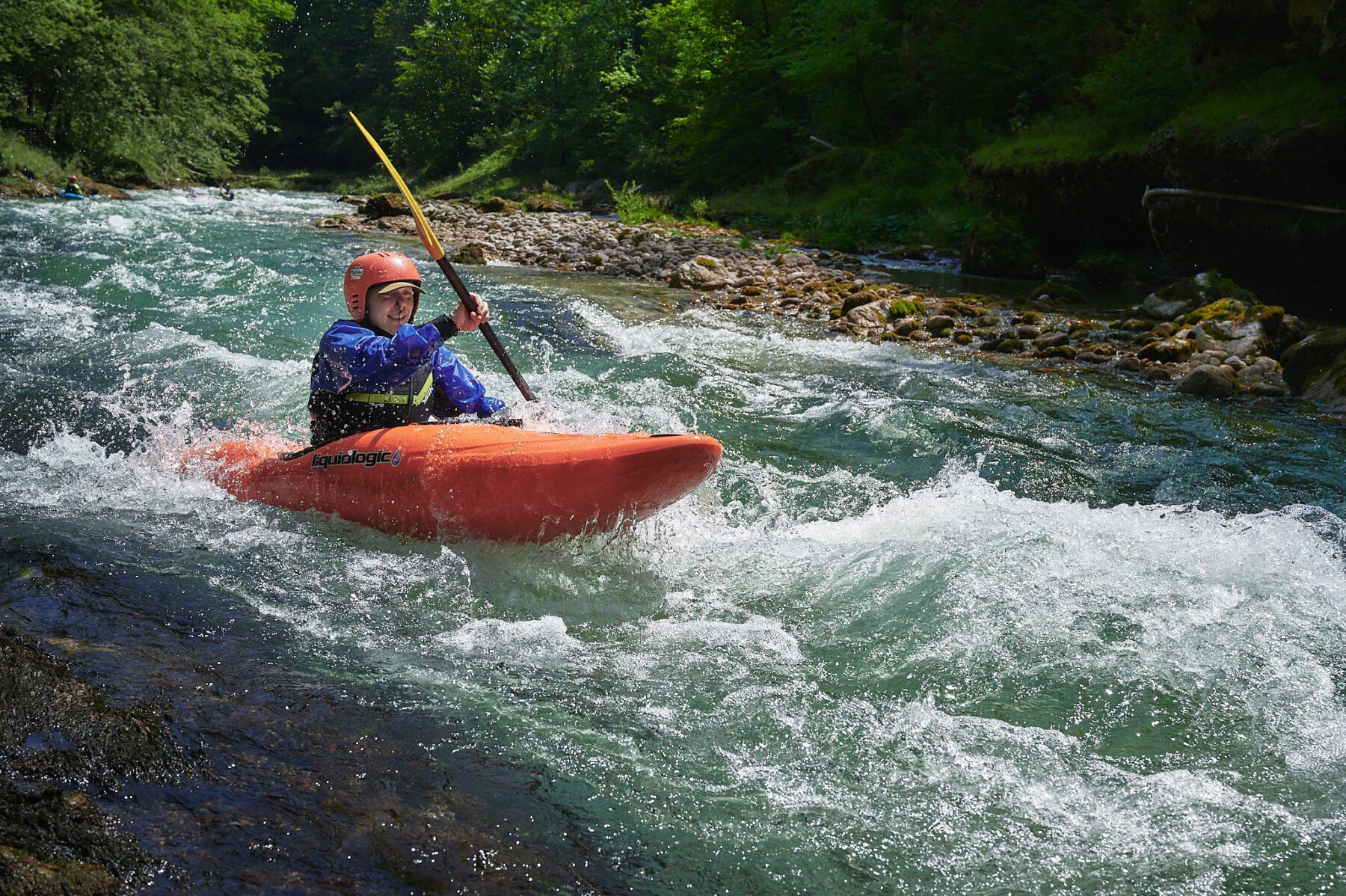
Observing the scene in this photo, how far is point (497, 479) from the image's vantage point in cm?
412

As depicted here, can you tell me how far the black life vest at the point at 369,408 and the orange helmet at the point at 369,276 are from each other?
1.05 ft

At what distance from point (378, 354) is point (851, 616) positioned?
2.39 meters

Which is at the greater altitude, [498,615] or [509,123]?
[509,123]

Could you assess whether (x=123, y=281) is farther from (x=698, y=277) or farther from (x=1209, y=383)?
(x=1209, y=383)

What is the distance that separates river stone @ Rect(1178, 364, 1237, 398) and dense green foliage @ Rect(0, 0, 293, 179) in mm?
25015

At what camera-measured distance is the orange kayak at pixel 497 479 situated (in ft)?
13.0

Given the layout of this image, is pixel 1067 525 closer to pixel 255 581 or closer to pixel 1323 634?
pixel 1323 634

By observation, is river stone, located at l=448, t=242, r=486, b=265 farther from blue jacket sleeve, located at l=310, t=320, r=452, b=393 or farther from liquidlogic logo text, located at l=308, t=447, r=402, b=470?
liquidlogic logo text, located at l=308, t=447, r=402, b=470

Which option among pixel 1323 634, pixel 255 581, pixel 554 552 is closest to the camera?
pixel 1323 634

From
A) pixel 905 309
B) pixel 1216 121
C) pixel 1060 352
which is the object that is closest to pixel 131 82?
pixel 905 309

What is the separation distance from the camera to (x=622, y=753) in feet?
8.83

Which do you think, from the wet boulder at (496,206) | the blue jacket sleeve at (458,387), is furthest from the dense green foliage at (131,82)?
the blue jacket sleeve at (458,387)

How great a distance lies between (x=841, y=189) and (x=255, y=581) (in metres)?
18.1

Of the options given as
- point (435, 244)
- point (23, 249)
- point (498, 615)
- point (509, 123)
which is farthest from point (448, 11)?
point (498, 615)
